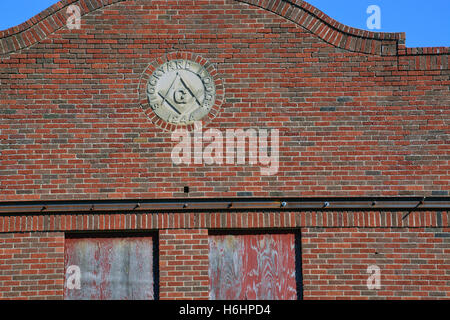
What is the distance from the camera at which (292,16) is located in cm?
1092

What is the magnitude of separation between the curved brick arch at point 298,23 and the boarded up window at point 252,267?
3072 mm

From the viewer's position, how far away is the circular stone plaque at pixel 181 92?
10680 mm

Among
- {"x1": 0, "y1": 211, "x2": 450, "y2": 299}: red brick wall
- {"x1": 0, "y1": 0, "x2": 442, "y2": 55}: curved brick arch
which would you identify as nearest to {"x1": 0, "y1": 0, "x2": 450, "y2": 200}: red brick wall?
{"x1": 0, "y1": 0, "x2": 442, "y2": 55}: curved brick arch

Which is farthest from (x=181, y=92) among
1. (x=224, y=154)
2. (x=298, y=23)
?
(x=298, y=23)

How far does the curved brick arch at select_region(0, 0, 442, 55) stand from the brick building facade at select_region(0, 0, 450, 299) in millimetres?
21

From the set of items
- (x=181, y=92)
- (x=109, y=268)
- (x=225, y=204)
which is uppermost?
(x=181, y=92)

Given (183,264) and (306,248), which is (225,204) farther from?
(306,248)

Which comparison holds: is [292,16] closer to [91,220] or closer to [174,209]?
[174,209]

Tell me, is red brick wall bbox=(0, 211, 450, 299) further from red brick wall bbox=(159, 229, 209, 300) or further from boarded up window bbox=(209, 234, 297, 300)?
boarded up window bbox=(209, 234, 297, 300)

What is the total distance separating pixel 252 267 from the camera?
410 inches

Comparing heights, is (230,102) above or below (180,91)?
below

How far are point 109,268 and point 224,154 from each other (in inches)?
92.3

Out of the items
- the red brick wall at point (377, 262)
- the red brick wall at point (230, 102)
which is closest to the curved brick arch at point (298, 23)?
the red brick wall at point (230, 102)

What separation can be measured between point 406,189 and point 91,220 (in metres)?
4.58
